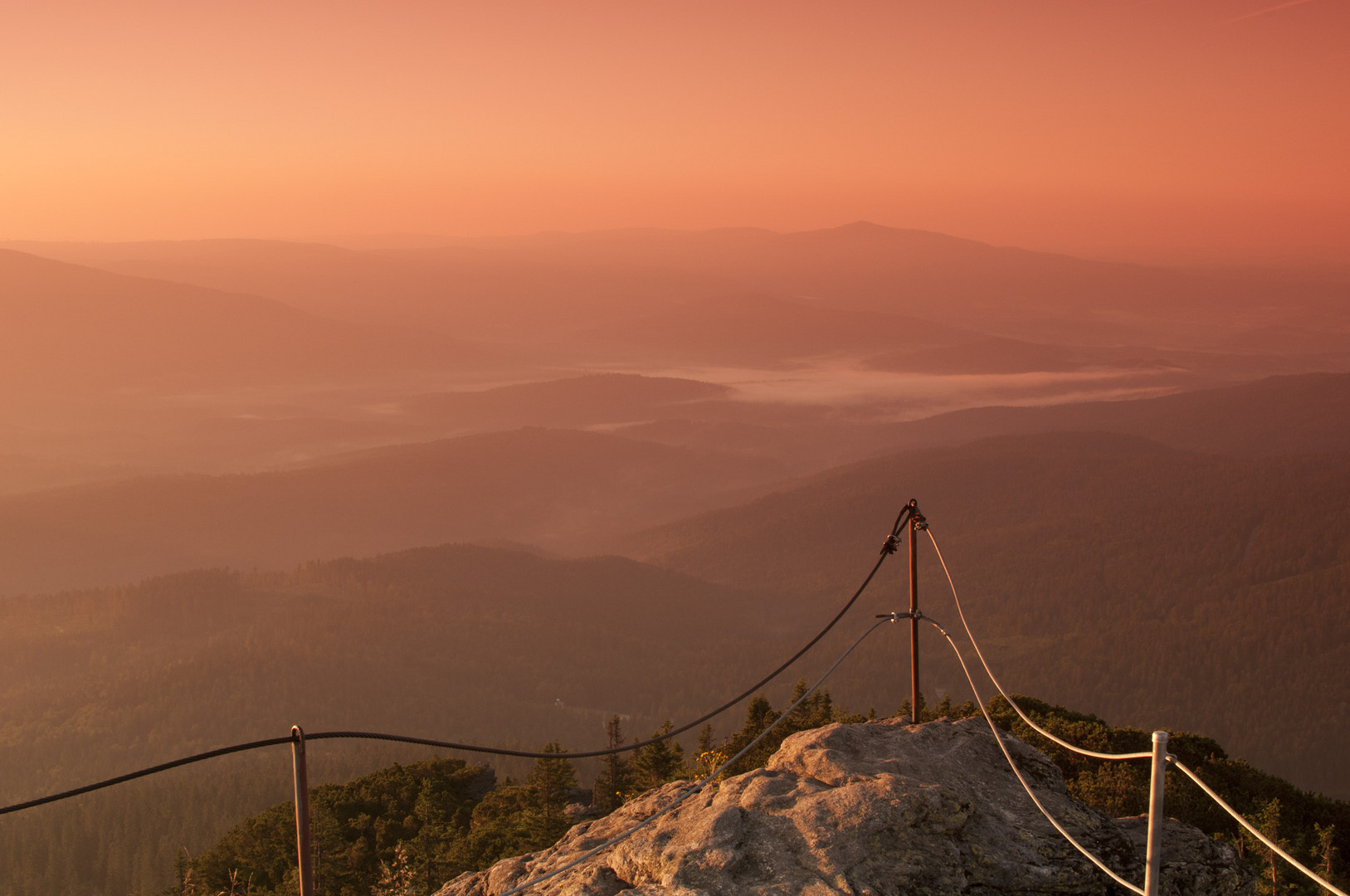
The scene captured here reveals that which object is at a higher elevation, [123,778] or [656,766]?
[123,778]

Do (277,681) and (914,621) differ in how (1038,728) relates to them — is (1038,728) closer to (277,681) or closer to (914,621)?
(914,621)

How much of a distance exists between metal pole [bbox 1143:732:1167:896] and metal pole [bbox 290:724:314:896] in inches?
244

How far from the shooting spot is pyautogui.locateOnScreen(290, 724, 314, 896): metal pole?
7.09 metres

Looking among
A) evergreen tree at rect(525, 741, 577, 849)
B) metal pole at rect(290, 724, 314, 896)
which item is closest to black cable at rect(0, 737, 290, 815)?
metal pole at rect(290, 724, 314, 896)

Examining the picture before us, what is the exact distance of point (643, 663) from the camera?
164875mm

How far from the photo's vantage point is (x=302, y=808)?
754 centimetres

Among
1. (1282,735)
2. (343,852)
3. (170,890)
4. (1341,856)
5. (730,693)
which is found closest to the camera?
(1341,856)

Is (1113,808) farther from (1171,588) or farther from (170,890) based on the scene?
(1171,588)

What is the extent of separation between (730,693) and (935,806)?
14244cm

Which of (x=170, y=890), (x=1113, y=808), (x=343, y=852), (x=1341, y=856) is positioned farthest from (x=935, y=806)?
(x=170, y=890)

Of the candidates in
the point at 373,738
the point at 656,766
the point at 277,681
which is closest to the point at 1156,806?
the point at 373,738

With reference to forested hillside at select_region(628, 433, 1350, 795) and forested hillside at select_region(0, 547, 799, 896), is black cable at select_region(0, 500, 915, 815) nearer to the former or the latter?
forested hillside at select_region(0, 547, 799, 896)

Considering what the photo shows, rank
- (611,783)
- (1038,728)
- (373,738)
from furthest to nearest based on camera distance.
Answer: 1. (611,783)
2. (373,738)
3. (1038,728)

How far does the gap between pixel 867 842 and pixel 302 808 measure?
5.10m
